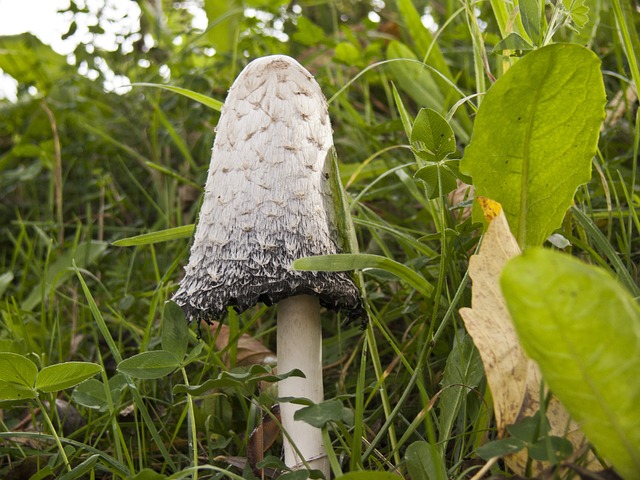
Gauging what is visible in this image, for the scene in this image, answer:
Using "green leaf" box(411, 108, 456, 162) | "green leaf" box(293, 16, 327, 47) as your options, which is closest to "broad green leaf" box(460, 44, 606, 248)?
"green leaf" box(411, 108, 456, 162)

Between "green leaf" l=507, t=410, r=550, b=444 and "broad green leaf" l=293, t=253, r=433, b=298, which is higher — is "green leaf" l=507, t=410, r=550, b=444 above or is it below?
below

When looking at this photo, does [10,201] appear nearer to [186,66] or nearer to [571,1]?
[186,66]

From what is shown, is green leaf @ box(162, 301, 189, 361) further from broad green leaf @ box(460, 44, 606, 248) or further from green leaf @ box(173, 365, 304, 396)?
broad green leaf @ box(460, 44, 606, 248)

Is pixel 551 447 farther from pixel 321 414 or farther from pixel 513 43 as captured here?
pixel 513 43

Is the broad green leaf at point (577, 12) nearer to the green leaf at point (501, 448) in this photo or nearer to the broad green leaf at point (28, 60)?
the green leaf at point (501, 448)

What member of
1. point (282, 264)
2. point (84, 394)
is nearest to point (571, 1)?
point (282, 264)

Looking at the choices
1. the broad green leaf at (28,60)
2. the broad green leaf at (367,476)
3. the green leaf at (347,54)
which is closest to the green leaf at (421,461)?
the broad green leaf at (367,476)
